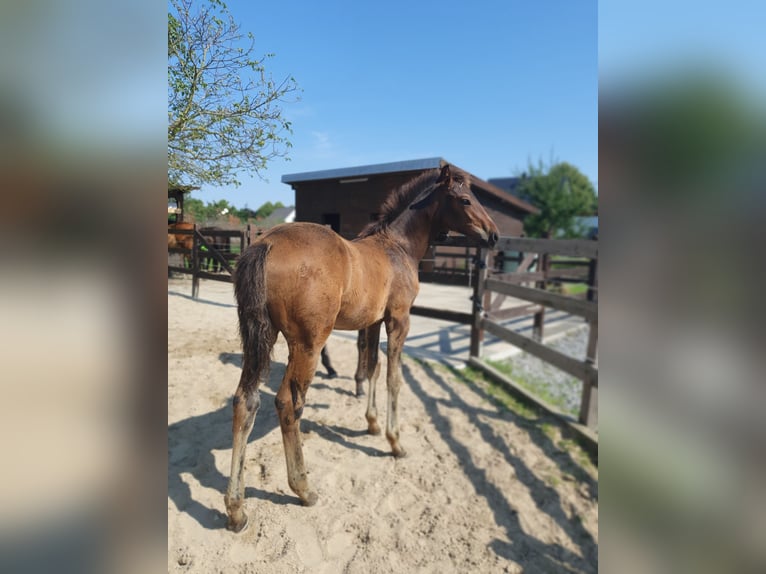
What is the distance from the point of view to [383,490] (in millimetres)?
2338

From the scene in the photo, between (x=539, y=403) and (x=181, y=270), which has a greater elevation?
(x=181, y=270)

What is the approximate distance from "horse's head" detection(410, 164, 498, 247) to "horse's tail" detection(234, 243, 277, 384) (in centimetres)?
145

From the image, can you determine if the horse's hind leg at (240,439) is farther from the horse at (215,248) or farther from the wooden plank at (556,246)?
the horse at (215,248)

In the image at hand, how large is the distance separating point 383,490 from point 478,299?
2.93 metres

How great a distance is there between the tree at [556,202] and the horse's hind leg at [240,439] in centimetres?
2295

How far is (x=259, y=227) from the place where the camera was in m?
4.58

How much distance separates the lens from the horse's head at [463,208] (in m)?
2.70

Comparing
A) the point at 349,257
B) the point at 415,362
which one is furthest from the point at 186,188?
the point at 415,362

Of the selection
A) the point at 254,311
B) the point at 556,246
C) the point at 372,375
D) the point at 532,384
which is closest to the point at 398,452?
the point at 372,375

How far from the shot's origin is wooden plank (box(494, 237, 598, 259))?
133 inches

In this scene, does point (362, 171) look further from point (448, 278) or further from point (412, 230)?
point (448, 278)

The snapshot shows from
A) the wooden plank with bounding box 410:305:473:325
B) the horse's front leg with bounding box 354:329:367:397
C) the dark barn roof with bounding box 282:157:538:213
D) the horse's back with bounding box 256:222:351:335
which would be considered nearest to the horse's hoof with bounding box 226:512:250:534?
the horse's back with bounding box 256:222:351:335

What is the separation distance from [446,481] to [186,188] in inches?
95.9
